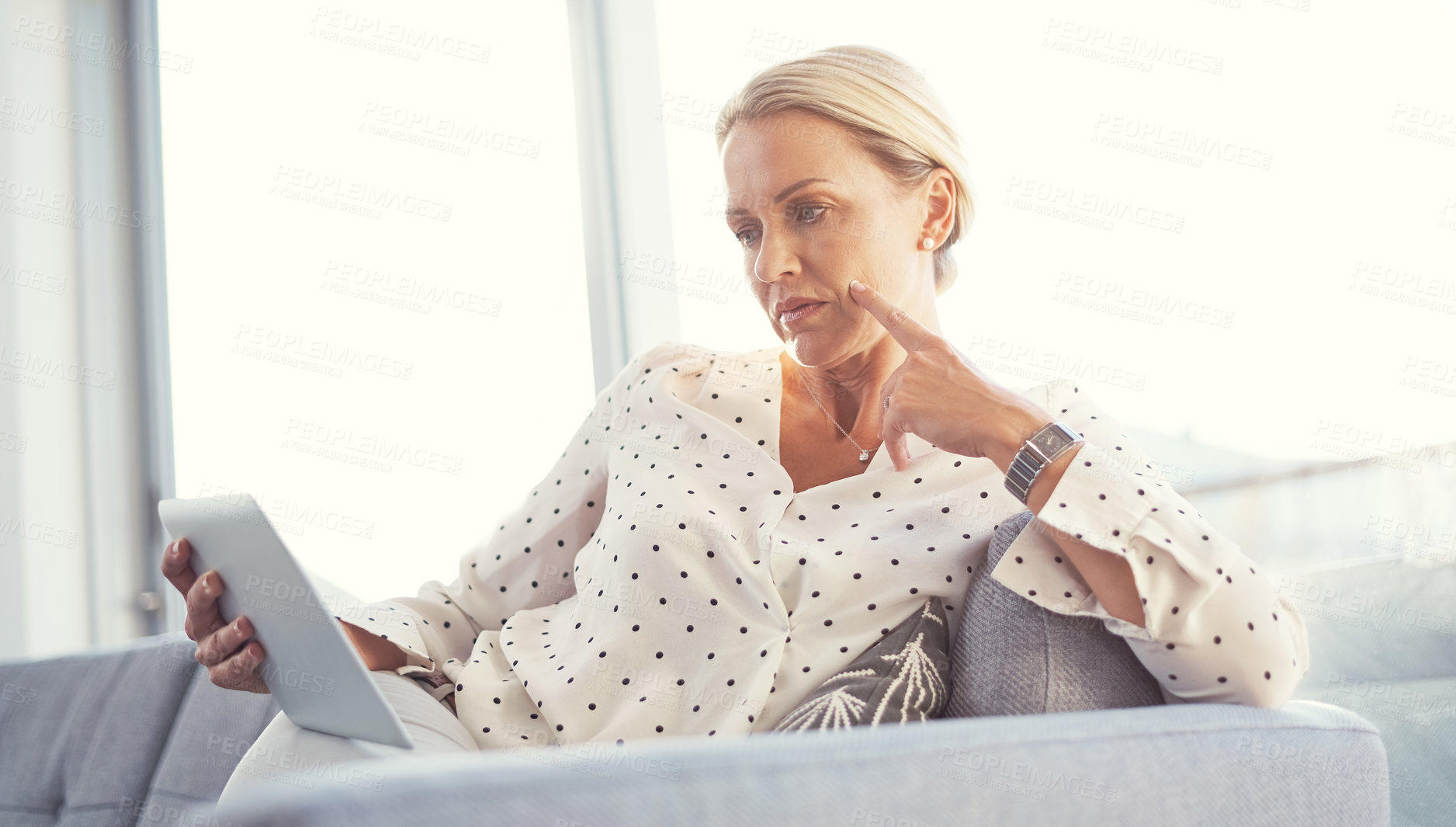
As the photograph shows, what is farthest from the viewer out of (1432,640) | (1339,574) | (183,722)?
(183,722)

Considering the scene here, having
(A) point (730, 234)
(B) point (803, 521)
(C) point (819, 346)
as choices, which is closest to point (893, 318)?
(C) point (819, 346)

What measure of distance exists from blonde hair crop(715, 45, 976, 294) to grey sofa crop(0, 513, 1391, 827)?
58cm

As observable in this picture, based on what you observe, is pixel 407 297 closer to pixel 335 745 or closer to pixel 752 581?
pixel 752 581

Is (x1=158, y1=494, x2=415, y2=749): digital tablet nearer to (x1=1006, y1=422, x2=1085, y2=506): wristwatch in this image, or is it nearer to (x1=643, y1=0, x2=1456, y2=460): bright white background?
(x1=1006, y1=422, x2=1085, y2=506): wristwatch

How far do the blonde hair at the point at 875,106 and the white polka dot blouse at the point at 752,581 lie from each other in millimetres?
364

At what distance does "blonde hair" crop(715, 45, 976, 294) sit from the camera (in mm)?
1335

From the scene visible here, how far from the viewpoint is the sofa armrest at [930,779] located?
0.58 meters

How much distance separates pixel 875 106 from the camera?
135cm

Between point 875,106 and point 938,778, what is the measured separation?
96cm

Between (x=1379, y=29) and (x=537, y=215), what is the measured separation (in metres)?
2.07

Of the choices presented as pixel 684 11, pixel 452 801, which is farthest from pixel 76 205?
pixel 452 801

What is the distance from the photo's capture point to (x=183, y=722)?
1.66m

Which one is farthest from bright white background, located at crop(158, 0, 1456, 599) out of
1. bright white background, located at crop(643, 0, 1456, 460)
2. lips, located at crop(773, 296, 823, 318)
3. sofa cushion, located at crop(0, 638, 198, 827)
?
sofa cushion, located at crop(0, 638, 198, 827)

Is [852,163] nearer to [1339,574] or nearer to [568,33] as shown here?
[1339,574]
